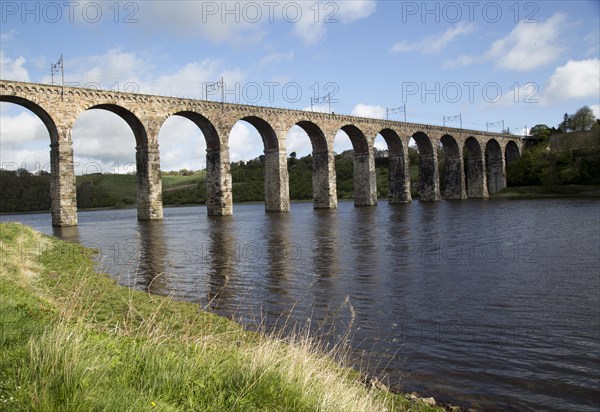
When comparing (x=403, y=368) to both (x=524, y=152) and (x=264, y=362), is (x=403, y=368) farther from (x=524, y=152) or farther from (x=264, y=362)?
(x=524, y=152)

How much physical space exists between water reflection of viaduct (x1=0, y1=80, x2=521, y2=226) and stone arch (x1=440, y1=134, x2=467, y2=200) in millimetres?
162

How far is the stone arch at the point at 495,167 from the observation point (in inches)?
3524

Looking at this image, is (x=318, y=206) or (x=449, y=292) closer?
(x=449, y=292)

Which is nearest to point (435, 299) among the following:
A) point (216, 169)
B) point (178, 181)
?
point (216, 169)

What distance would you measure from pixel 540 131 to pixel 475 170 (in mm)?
28012

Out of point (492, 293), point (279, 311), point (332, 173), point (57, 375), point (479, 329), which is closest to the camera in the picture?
point (57, 375)

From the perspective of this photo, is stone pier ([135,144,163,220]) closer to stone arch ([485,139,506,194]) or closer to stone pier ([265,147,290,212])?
stone pier ([265,147,290,212])

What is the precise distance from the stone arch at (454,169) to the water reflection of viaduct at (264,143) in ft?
0.53

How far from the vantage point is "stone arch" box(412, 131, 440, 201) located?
74.2 metres

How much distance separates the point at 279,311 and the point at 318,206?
51.8 meters

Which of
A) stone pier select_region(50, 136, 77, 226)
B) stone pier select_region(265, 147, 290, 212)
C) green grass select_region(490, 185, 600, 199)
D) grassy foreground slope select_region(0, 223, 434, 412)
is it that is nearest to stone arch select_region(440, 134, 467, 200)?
green grass select_region(490, 185, 600, 199)

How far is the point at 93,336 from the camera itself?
5301 millimetres

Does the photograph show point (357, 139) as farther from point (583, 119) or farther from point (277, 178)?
point (583, 119)

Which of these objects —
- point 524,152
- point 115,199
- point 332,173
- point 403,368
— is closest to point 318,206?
point 332,173
